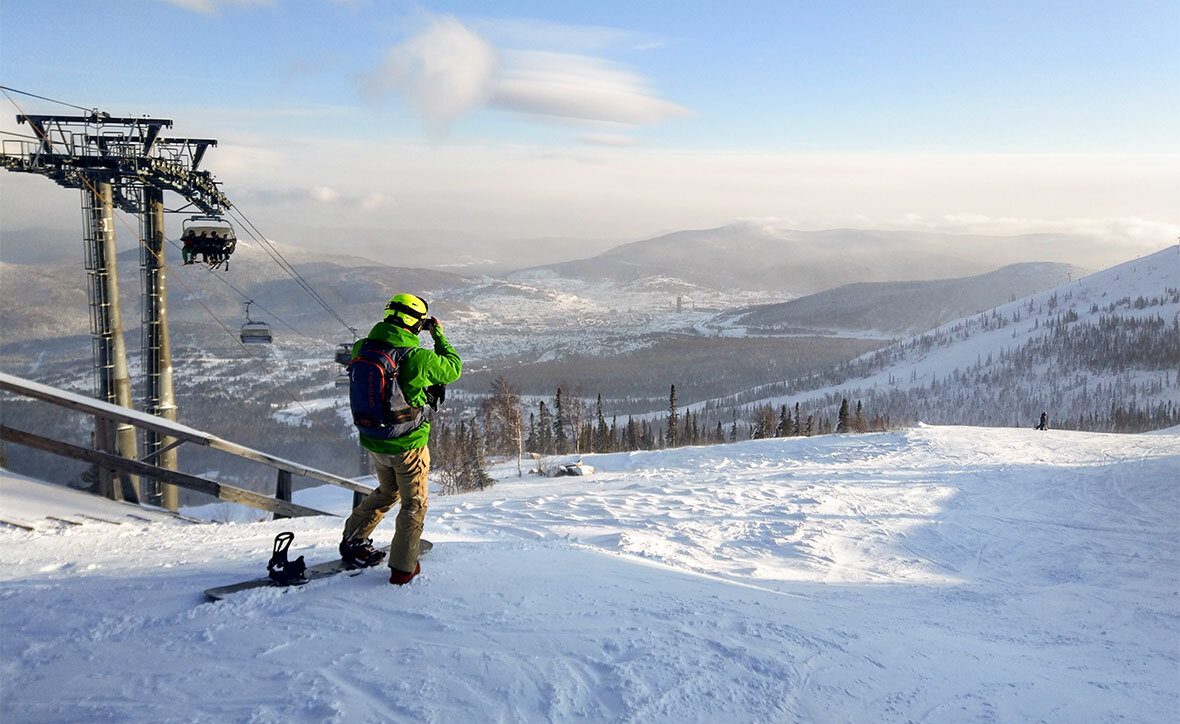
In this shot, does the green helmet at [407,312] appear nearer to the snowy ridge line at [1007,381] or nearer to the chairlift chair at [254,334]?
the chairlift chair at [254,334]

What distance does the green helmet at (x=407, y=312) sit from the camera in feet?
17.3

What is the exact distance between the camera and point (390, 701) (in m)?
3.80

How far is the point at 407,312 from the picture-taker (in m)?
5.28

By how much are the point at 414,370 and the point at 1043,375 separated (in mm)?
186861

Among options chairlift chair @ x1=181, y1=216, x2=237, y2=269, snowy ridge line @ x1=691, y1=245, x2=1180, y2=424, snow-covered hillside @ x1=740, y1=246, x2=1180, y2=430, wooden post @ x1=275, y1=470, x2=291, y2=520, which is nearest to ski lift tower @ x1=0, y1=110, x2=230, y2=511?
chairlift chair @ x1=181, y1=216, x2=237, y2=269

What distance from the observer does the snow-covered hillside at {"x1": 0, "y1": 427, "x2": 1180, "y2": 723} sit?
A: 390cm

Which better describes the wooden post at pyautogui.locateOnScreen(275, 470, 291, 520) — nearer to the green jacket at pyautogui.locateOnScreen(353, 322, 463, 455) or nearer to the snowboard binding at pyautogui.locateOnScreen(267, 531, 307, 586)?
the snowboard binding at pyautogui.locateOnScreen(267, 531, 307, 586)

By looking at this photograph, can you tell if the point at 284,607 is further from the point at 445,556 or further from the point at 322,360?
the point at 322,360

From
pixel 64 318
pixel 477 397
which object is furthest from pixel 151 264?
pixel 64 318

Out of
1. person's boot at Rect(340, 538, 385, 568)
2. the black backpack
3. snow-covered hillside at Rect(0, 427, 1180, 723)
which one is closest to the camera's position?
snow-covered hillside at Rect(0, 427, 1180, 723)

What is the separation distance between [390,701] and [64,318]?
750 ft

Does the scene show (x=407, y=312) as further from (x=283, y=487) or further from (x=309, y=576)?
(x=283, y=487)

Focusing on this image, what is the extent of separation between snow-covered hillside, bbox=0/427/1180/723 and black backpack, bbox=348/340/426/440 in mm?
1362

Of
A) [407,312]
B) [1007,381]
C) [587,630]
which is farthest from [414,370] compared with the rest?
[1007,381]
